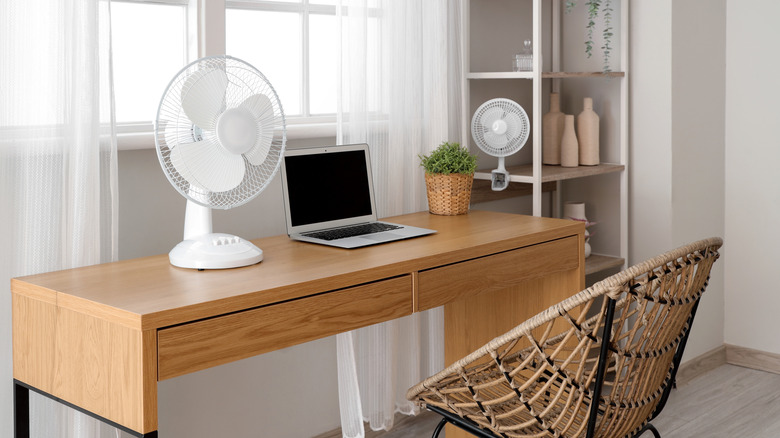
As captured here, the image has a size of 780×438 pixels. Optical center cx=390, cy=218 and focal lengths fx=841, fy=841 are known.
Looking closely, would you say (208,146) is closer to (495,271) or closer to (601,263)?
(495,271)

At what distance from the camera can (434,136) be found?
2.89 m

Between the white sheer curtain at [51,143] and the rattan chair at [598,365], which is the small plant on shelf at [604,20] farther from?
the white sheer curtain at [51,143]

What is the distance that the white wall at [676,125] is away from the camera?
322cm

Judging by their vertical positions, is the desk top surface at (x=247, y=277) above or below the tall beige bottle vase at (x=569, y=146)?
below

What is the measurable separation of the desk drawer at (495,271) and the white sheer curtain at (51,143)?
811mm

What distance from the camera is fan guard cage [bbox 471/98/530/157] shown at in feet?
9.53

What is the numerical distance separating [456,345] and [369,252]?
31.9 inches

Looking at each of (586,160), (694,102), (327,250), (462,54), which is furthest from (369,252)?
(694,102)

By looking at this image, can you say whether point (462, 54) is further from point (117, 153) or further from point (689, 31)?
point (117, 153)

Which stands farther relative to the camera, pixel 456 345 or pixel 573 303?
pixel 456 345

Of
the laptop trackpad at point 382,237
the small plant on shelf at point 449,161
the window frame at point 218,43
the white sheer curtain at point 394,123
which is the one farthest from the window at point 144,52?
the small plant on shelf at point 449,161

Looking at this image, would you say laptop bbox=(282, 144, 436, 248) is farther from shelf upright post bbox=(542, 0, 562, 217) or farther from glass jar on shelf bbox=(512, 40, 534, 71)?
shelf upright post bbox=(542, 0, 562, 217)

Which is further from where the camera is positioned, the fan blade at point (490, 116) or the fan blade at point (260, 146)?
the fan blade at point (490, 116)

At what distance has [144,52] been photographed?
2291 mm
